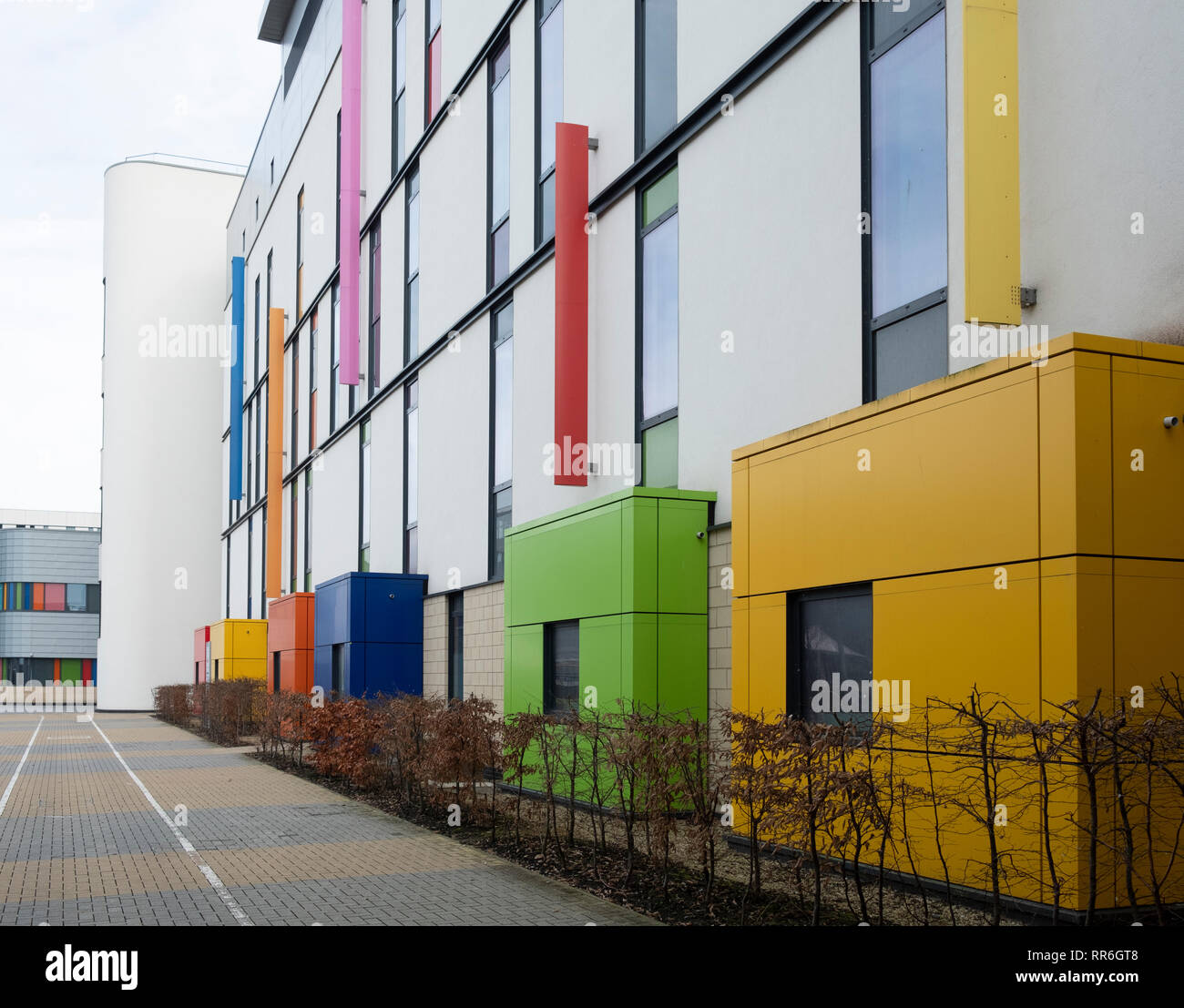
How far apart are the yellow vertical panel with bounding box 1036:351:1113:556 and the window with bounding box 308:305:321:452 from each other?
2936 centimetres

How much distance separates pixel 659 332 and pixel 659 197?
1.76 m

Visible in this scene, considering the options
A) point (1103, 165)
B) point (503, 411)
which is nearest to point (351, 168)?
point (503, 411)

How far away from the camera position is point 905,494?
9328 millimetres

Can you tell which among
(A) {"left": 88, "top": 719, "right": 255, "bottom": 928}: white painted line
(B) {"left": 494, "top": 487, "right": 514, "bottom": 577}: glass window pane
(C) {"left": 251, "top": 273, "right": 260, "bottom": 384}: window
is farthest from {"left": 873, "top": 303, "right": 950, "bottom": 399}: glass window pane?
(C) {"left": 251, "top": 273, "right": 260, "bottom": 384}: window

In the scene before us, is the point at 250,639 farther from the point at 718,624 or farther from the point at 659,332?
the point at 718,624

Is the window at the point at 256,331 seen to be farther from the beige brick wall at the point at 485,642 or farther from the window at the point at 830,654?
the window at the point at 830,654

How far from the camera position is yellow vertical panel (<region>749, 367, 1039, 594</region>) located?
26.8 ft

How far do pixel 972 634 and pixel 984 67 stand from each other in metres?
4.31

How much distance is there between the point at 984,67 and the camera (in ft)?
30.9

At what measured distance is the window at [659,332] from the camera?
14.9 metres

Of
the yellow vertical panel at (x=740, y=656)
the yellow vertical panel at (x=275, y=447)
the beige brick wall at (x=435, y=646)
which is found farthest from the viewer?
the yellow vertical panel at (x=275, y=447)

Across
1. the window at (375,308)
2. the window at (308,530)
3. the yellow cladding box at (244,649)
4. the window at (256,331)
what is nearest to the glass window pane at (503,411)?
the window at (375,308)

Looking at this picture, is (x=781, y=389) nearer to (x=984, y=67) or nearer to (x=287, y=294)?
(x=984, y=67)

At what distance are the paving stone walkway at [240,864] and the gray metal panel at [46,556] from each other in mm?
59673
